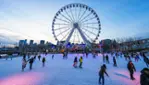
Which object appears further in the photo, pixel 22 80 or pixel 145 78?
pixel 22 80

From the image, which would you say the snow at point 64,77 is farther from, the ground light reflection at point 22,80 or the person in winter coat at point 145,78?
the person in winter coat at point 145,78

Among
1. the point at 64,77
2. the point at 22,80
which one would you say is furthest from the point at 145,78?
the point at 22,80

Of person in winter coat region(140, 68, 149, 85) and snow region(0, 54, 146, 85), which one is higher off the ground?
person in winter coat region(140, 68, 149, 85)

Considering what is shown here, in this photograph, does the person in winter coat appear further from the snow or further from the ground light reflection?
the ground light reflection

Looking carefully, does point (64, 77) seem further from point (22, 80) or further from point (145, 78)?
point (145, 78)

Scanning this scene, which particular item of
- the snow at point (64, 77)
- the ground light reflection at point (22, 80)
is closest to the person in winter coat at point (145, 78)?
the snow at point (64, 77)

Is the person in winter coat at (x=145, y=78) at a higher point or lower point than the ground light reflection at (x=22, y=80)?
higher

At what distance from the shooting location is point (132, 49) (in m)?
85.2

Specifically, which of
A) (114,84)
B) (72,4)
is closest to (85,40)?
(72,4)

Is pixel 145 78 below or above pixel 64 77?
above

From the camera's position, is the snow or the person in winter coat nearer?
the person in winter coat

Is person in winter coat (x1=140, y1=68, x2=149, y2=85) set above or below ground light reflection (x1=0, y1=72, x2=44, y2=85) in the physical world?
above

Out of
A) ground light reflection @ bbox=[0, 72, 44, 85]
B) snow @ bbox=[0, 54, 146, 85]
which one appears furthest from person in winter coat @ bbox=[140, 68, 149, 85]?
ground light reflection @ bbox=[0, 72, 44, 85]

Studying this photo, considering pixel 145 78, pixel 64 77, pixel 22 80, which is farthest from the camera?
pixel 64 77
